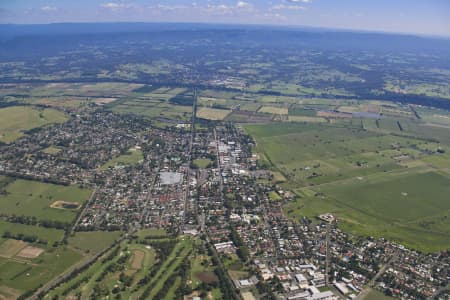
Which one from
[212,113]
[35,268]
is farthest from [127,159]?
[212,113]

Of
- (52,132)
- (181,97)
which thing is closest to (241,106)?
(181,97)

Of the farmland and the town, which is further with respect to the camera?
the town

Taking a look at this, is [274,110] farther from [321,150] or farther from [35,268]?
[35,268]

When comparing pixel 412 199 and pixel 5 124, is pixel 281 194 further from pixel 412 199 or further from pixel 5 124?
pixel 5 124

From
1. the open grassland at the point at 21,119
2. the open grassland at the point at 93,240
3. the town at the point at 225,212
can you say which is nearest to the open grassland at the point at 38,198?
the town at the point at 225,212

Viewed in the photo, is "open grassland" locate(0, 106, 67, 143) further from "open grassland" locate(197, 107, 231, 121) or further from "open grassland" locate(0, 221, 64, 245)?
"open grassland" locate(0, 221, 64, 245)

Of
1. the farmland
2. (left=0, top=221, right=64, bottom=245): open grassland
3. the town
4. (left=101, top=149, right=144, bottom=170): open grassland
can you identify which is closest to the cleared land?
the farmland

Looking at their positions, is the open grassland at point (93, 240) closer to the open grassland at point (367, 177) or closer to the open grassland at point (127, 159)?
the open grassland at point (127, 159)
